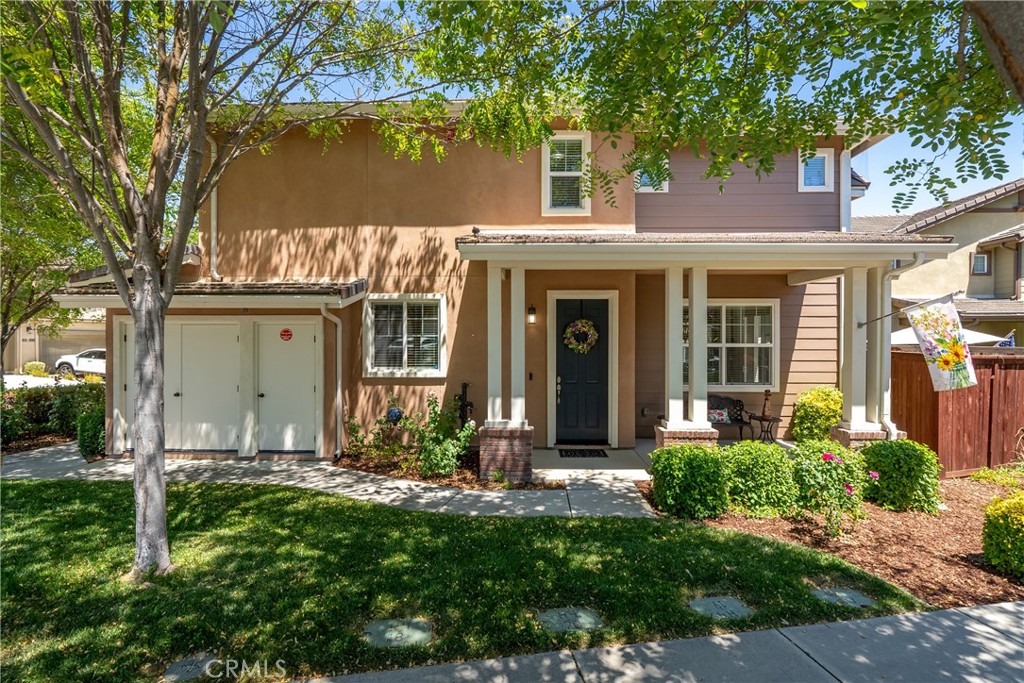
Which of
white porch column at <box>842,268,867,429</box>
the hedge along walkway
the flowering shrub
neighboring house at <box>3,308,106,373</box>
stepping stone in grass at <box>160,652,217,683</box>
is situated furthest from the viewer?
neighboring house at <box>3,308,106,373</box>

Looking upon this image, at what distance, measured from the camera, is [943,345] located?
6.40 meters

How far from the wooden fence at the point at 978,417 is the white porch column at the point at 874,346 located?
629mm

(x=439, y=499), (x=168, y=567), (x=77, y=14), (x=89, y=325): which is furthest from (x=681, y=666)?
(x=89, y=325)

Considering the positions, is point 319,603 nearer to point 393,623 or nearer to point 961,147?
point 393,623

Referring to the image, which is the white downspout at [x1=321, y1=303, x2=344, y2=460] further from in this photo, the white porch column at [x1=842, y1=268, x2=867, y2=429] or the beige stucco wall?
the beige stucco wall

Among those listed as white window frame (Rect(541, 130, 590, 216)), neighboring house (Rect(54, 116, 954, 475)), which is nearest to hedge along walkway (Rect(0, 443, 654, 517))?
neighboring house (Rect(54, 116, 954, 475))

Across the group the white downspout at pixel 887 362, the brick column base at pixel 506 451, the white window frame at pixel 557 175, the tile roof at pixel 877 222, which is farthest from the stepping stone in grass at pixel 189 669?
the tile roof at pixel 877 222

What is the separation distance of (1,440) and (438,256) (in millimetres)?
8904

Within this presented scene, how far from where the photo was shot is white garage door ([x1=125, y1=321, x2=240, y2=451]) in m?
7.89

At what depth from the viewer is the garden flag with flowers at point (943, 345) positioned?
6.33 metres

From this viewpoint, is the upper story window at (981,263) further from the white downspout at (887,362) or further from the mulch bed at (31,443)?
the mulch bed at (31,443)

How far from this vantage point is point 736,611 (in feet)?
11.4

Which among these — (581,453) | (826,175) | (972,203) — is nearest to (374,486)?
(581,453)

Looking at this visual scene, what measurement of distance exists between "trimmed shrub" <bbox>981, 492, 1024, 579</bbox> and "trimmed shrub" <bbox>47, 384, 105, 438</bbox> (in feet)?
45.9
